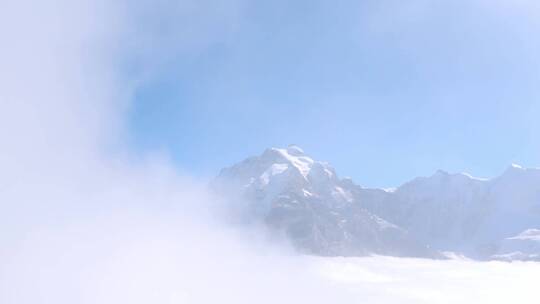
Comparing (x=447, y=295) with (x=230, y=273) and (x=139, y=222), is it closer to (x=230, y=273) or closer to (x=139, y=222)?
(x=230, y=273)

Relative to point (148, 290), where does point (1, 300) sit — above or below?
below

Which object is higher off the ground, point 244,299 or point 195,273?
point 195,273

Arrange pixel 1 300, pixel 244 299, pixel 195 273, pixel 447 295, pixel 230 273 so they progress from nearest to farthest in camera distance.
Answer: pixel 1 300 < pixel 244 299 < pixel 195 273 < pixel 230 273 < pixel 447 295

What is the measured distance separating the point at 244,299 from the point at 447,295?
35.2 metres

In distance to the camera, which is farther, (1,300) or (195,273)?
(195,273)

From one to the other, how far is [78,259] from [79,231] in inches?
483

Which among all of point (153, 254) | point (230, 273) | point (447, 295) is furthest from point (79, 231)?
point (447, 295)

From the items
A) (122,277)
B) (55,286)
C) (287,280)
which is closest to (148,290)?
(122,277)

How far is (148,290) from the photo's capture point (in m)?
51.5

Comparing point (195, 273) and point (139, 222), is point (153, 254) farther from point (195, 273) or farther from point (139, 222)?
point (139, 222)

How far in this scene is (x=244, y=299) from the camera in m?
55.5

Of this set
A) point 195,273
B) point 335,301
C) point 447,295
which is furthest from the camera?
point 447,295

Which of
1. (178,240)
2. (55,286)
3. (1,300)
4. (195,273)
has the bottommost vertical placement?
(1,300)

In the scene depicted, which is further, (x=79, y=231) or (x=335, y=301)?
(x=79, y=231)
